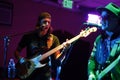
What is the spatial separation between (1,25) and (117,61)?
4.87 meters

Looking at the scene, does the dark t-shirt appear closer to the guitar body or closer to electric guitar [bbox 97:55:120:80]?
the guitar body

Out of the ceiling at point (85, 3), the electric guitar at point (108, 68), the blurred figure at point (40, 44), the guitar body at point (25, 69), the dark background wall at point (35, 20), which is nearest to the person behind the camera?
the electric guitar at point (108, 68)

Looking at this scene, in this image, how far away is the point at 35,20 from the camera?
764 cm

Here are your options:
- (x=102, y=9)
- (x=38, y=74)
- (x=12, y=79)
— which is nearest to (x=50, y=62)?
(x=38, y=74)

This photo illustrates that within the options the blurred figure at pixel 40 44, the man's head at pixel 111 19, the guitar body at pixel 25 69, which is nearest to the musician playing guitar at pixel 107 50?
the man's head at pixel 111 19

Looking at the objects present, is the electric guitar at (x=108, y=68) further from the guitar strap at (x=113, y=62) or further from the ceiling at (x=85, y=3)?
the ceiling at (x=85, y=3)

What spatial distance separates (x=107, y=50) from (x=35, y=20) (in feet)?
16.8

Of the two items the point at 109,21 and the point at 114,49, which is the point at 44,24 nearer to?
the point at 109,21

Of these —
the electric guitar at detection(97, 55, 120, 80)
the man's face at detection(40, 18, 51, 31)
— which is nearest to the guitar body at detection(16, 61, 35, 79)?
the man's face at detection(40, 18, 51, 31)

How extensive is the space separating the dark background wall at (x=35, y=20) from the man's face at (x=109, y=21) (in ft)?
12.6

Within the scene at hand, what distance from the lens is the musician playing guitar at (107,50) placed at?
2.54 m

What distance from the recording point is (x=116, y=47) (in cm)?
256

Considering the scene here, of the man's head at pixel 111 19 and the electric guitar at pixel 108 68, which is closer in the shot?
the electric guitar at pixel 108 68

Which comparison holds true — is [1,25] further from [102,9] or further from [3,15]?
[102,9]
